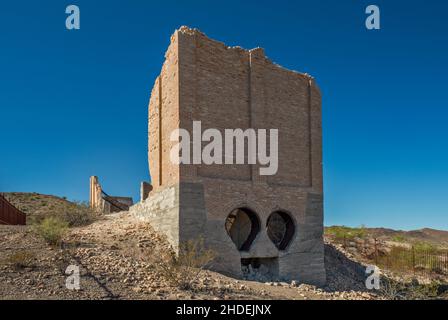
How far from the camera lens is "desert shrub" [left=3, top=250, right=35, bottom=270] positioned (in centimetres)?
890

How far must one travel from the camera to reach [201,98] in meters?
12.0

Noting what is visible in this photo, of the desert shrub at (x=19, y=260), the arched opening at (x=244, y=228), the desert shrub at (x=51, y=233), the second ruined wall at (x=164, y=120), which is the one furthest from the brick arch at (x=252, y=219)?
the desert shrub at (x=19, y=260)

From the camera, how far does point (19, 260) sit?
8.94 meters

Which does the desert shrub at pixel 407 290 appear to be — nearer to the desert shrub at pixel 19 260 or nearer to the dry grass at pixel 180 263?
the dry grass at pixel 180 263

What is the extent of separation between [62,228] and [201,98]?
564cm

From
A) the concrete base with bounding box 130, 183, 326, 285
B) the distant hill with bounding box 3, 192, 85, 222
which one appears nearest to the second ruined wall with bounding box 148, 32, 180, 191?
the concrete base with bounding box 130, 183, 326, 285

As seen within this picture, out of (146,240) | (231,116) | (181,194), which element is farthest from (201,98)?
(146,240)

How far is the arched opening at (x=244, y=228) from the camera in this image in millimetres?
12594

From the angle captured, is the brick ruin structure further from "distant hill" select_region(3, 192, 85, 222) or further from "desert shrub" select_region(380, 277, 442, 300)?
"desert shrub" select_region(380, 277, 442, 300)

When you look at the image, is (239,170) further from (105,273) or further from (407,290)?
(407,290)

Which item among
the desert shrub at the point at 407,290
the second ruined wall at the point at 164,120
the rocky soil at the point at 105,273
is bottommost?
the desert shrub at the point at 407,290

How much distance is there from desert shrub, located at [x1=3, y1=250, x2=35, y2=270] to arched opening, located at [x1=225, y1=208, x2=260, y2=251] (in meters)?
6.13

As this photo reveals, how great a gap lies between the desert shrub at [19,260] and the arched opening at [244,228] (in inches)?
241

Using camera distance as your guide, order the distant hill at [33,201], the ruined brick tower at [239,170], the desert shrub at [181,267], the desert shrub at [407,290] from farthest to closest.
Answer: the distant hill at [33,201] < the desert shrub at [407,290] < the ruined brick tower at [239,170] < the desert shrub at [181,267]
